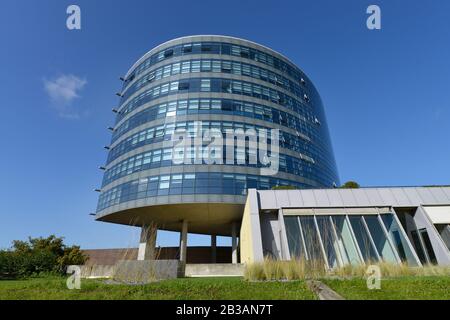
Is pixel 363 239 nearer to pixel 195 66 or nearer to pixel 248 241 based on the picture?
pixel 248 241

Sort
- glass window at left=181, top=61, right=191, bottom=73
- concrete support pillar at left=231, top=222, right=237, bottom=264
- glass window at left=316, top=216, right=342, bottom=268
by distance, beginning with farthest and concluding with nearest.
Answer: glass window at left=181, top=61, right=191, bottom=73 → concrete support pillar at left=231, top=222, right=237, bottom=264 → glass window at left=316, top=216, right=342, bottom=268

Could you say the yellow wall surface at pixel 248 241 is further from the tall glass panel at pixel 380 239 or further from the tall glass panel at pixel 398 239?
the tall glass panel at pixel 398 239

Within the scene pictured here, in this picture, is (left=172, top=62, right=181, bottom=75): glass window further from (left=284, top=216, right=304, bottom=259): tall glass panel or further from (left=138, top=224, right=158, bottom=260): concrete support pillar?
(left=284, top=216, right=304, bottom=259): tall glass panel

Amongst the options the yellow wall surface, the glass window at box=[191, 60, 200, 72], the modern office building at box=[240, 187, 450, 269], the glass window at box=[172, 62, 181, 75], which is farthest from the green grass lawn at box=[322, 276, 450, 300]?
the glass window at box=[172, 62, 181, 75]

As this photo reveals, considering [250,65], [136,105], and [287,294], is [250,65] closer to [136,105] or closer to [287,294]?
[136,105]

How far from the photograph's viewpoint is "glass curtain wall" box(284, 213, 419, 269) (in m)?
15.0

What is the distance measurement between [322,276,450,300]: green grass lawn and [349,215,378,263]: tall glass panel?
23.4 ft

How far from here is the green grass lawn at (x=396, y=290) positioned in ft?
20.4

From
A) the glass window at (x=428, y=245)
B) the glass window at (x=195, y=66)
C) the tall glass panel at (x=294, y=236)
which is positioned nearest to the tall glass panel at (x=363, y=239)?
the tall glass panel at (x=294, y=236)

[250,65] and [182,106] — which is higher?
[250,65]

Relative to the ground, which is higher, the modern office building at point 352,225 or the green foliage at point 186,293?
the modern office building at point 352,225
